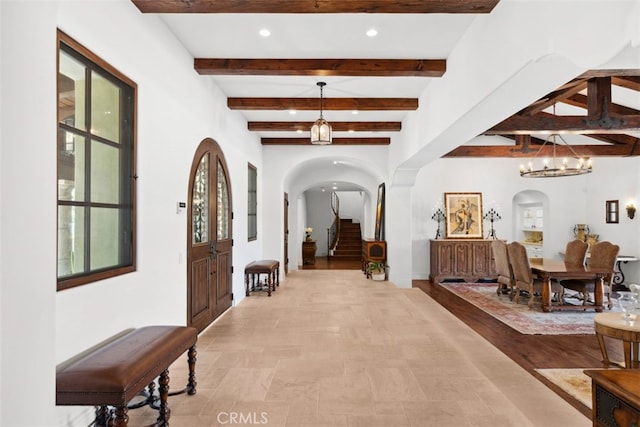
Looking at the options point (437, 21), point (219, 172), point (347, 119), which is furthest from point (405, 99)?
point (219, 172)

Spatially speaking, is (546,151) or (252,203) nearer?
(252,203)

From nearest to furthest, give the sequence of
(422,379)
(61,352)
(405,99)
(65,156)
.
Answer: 1. (61,352)
2. (65,156)
3. (422,379)
4. (405,99)

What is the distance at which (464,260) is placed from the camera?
9680 mm

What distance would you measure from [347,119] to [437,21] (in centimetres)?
365

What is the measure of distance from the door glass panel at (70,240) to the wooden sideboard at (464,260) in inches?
335

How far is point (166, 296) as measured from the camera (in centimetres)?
372

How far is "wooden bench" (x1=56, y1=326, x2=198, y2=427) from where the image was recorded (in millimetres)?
1982

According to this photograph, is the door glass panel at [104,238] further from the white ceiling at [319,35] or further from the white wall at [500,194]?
the white wall at [500,194]

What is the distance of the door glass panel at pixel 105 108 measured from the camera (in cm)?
Answer: 266

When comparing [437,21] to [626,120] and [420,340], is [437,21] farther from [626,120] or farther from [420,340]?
[626,120]

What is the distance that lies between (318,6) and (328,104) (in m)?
3.05

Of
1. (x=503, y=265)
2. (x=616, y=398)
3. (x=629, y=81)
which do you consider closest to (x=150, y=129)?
(x=616, y=398)

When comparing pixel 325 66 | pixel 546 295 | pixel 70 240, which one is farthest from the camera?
pixel 546 295

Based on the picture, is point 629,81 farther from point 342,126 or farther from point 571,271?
point 342,126
